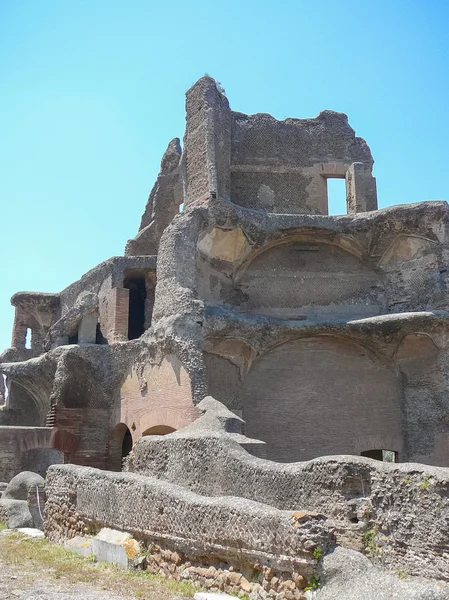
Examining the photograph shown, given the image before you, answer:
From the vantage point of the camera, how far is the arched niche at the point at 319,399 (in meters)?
12.8

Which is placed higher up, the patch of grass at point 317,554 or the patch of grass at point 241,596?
the patch of grass at point 317,554

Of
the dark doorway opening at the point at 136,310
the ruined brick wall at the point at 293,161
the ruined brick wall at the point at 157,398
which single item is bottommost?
the ruined brick wall at the point at 157,398

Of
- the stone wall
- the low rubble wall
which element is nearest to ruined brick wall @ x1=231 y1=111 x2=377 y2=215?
the stone wall

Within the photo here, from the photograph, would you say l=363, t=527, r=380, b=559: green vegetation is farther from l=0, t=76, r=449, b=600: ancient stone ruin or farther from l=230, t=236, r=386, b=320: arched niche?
l=230, t=236, r=386, b=320: arched niche

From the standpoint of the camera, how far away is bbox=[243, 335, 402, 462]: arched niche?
42.1 ft

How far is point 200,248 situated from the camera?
13133 millimetres

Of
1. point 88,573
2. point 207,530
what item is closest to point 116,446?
point 88,573

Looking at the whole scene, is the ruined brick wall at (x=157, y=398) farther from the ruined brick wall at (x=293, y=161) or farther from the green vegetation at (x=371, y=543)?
the green vegetation at (x=371, y=543)

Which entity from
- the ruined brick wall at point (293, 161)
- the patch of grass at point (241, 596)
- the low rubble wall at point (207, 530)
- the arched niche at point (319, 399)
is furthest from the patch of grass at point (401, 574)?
the ruined brick wall at point (293, 161)

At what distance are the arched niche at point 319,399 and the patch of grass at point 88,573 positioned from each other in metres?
6.10

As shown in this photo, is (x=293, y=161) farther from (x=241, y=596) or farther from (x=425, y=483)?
(x=241, y=596)

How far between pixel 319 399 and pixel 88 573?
313 inches

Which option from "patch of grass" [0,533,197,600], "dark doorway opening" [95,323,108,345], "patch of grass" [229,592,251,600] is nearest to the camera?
"patch of grass" [229,592,251,600]

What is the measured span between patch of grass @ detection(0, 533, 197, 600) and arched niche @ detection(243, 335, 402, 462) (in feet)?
20.0
